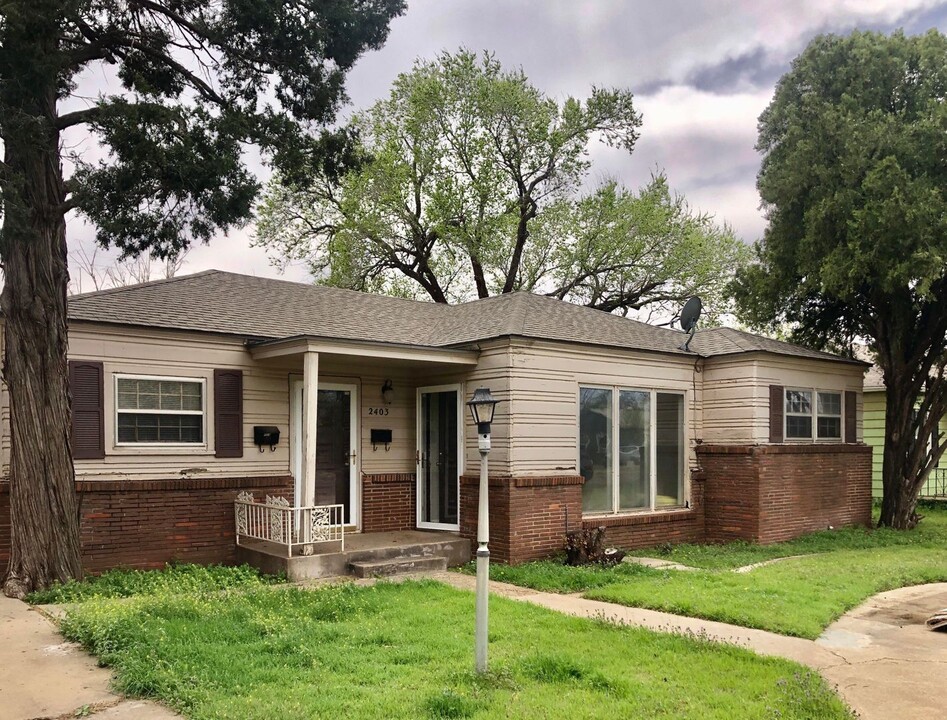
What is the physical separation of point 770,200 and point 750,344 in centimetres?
320

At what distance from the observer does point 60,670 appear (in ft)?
18.9

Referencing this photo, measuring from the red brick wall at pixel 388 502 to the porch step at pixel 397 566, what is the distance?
64.8 inches

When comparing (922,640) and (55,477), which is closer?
(922,640)

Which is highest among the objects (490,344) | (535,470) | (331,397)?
(490,344)

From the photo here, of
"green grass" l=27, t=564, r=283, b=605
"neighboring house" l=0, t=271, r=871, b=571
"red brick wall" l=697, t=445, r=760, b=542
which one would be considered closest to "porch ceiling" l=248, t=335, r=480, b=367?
"neighboring house" l=0, t=271, r=871, b=571

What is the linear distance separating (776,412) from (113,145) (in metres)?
10.5

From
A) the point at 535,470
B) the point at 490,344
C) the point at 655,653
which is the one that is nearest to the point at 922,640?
the point at 655,653

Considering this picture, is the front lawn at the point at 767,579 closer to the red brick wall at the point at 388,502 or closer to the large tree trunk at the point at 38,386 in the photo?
the red brick wall at the point at 388,502

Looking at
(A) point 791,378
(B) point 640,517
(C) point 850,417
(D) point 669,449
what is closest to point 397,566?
(B) point 640,517

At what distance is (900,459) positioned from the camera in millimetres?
15109

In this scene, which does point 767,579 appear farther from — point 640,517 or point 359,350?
point 359,350

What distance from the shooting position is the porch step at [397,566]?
933 cm

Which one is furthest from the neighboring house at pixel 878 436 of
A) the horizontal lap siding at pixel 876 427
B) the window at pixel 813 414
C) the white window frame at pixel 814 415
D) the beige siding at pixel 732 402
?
the beige siding at pixel 732 402

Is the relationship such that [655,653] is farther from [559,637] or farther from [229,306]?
[229,306]
